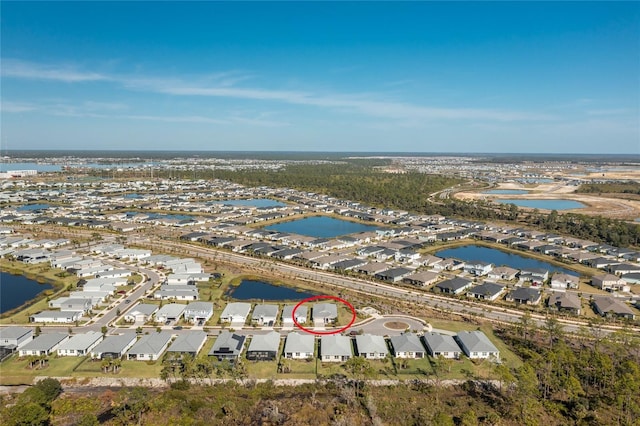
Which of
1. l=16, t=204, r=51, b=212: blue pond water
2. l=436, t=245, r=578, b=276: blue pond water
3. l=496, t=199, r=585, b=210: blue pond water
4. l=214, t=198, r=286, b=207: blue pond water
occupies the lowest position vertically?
l=436, t=245, r=578, b=276: blue pond water

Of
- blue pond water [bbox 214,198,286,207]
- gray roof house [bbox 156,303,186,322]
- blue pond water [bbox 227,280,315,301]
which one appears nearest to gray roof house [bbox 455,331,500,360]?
blue pond water [bbox 227,280,315,301]

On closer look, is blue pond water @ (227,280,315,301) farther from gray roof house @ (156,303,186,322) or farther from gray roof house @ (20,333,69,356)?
gray roof house @ (20,333,69,356)

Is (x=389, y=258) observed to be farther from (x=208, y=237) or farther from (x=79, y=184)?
(x=79, y=184)

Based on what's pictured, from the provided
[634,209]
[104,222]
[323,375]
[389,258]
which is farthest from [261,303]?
[634,209]

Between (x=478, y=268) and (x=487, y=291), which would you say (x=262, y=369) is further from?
(x=478, y=268)

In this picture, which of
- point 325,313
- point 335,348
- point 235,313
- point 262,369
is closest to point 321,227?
point 325,313

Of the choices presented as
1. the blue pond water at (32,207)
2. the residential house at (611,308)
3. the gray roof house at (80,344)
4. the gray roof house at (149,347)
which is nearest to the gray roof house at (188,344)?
the gray roof house at (149,347)
